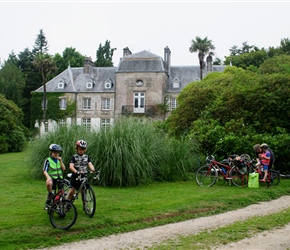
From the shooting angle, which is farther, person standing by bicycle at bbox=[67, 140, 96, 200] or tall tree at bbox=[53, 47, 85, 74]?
tall tree at bbox=[53, 47, 85, 74]

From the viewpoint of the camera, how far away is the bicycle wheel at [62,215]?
688 cm

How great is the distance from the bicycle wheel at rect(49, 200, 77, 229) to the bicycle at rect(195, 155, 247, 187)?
569 centimetres

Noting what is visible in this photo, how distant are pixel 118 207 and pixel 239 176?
4979 millimetres

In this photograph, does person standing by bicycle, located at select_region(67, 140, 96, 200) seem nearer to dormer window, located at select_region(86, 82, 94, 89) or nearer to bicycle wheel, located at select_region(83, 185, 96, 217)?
bicycle wheel, located at select_region(83, 185, 96, 217)

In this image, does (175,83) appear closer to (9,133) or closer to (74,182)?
(9,133)

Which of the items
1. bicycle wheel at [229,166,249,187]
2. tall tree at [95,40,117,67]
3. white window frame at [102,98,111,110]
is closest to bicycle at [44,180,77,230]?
bicycle wheel at [229,166,249,187]

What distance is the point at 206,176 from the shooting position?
477 inches

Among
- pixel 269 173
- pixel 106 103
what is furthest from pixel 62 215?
pixel 106 103

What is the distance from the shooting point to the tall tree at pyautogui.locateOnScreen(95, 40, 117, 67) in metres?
61.8

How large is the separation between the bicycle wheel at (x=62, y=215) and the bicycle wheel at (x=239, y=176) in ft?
20.3

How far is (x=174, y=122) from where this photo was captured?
61.2 feet

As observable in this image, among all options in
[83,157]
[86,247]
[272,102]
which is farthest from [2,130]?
[86,247]

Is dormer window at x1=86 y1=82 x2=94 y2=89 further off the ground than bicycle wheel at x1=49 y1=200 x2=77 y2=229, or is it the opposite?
dormer window at x1=86 y1=82 x2=94 y2=89

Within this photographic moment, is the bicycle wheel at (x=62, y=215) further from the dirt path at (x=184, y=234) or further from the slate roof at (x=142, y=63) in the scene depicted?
the slate roof at (x=142, y=63)
